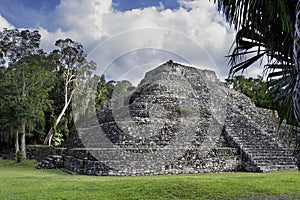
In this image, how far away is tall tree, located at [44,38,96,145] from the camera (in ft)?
89.6

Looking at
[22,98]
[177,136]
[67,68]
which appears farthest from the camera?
[67,68]

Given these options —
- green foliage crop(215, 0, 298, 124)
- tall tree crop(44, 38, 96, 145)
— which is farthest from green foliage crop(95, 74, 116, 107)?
green foliage crop(215, 0, 298, 124)

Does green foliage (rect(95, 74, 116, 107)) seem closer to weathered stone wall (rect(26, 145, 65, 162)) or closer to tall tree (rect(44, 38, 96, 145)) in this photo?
tall tree (rect(44, 38, 96, 145))

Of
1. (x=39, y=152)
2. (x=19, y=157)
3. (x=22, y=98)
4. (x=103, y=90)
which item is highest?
(x=103, y=90)

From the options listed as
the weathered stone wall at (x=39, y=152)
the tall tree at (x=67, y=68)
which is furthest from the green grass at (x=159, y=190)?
the tall tree at (x=67, y=68)

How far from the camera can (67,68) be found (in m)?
28.4

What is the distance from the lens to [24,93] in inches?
750

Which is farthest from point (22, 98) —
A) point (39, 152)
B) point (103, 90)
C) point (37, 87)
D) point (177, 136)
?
point (103, 90)

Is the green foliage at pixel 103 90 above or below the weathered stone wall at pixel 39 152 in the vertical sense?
above

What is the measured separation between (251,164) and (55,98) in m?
19.5

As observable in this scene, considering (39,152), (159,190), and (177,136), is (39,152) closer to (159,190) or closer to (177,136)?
(177,136)

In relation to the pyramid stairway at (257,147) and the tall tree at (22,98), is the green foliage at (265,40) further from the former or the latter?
the tall tree at (22,98)

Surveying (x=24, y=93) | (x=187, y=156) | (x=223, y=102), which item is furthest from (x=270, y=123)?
A: (x=24, y=93)

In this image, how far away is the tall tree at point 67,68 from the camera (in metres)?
27.3
